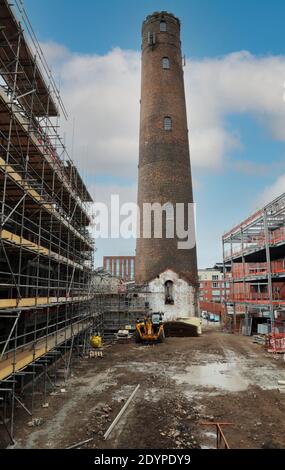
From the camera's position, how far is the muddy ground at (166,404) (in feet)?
24.8

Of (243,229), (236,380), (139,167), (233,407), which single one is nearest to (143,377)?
(236,380)

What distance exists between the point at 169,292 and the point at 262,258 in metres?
9.67

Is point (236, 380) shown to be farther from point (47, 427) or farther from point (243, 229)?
point (243, 229)

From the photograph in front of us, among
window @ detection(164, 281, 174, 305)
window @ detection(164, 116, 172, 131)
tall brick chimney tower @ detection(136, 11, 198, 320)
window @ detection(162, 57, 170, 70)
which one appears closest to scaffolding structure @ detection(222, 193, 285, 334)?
tall brick chimney tower @ detection(136, 11, 198, 320)

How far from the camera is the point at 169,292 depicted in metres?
27.0

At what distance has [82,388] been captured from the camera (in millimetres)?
11664

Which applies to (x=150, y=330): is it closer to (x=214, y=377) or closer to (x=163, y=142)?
(x=214, y=377)

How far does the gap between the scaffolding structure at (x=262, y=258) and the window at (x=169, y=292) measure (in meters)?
5.73

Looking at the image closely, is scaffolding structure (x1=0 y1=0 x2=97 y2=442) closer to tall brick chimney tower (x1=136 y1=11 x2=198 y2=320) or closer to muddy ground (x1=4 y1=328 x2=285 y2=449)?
muddy ground (x1=4 y1=328 x2=285 y2=449)

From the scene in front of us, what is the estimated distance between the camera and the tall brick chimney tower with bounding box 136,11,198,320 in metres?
27.3

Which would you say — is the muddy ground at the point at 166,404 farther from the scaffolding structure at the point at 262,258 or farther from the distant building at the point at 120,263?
the distant building at the point at 120,263

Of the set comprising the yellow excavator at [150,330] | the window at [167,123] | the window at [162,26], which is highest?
the window at [162,26]

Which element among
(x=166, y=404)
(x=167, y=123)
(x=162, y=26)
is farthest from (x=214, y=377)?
(x=162, y=26)

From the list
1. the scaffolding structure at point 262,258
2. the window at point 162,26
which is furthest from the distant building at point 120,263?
the window at point 162,26
